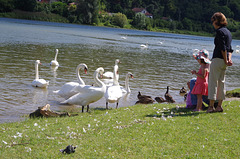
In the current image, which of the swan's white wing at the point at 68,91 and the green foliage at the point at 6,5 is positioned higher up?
the green foliage at the point at 6,5

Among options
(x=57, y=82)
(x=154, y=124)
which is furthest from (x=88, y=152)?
(x=57, y=82)

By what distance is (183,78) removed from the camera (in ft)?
73.5

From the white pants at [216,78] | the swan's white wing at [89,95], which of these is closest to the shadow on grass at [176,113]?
the white pants at [216,78]

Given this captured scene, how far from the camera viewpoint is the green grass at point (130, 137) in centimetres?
611

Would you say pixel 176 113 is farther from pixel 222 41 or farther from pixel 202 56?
pixel 222 41

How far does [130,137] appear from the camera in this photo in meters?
6.96

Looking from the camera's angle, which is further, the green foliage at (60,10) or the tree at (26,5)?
the green foliage at (60,10)

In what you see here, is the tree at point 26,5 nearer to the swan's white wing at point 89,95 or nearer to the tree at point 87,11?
the tree at point 87,11

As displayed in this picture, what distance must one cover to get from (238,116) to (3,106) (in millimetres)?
8123

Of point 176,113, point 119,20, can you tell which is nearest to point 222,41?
point 176,113

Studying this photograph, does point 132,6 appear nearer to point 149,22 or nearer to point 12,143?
point 149,22

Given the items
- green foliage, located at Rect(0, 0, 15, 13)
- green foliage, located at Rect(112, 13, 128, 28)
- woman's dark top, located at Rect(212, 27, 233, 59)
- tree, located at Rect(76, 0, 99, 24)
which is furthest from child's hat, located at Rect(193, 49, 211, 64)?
green foliage, located at Rect(112, 13, 128, 28)

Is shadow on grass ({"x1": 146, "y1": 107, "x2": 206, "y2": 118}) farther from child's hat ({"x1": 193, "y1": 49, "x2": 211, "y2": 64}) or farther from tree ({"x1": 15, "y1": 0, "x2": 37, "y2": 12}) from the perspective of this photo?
tree ({"x1": 15, "y1": 0, "x2": 37, "y2": 12})

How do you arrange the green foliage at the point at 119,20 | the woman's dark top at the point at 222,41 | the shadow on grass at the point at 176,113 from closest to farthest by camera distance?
the woman's dark top at the point at 222,41, the shadow on grass at the point at 176,113, the green foliage at the point at 119,20
